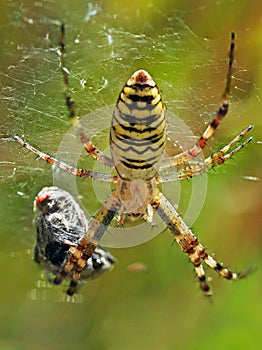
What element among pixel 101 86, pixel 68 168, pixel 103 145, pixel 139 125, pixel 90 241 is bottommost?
pixel 90 241

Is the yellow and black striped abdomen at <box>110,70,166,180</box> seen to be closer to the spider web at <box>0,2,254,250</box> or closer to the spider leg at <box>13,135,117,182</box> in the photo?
the spider leg at <box>13,135,117,182</box>

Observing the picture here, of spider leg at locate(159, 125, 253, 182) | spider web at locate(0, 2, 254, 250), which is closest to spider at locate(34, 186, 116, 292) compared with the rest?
spider web at locate(0, 2, 254, 250)

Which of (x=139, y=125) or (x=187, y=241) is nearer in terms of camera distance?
(x=139, y=125)

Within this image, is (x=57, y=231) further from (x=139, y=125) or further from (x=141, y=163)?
(x=139, y=125)

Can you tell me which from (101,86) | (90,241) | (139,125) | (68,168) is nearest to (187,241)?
(90,241)

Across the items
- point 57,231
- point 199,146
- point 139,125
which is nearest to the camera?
point 139,125

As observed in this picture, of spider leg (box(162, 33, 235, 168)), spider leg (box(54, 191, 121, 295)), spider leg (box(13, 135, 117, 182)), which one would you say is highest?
spider leg (box(162, 33, 235, 168))

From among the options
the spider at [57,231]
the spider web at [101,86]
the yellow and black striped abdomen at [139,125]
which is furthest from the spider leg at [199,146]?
the spider at [57,231]
